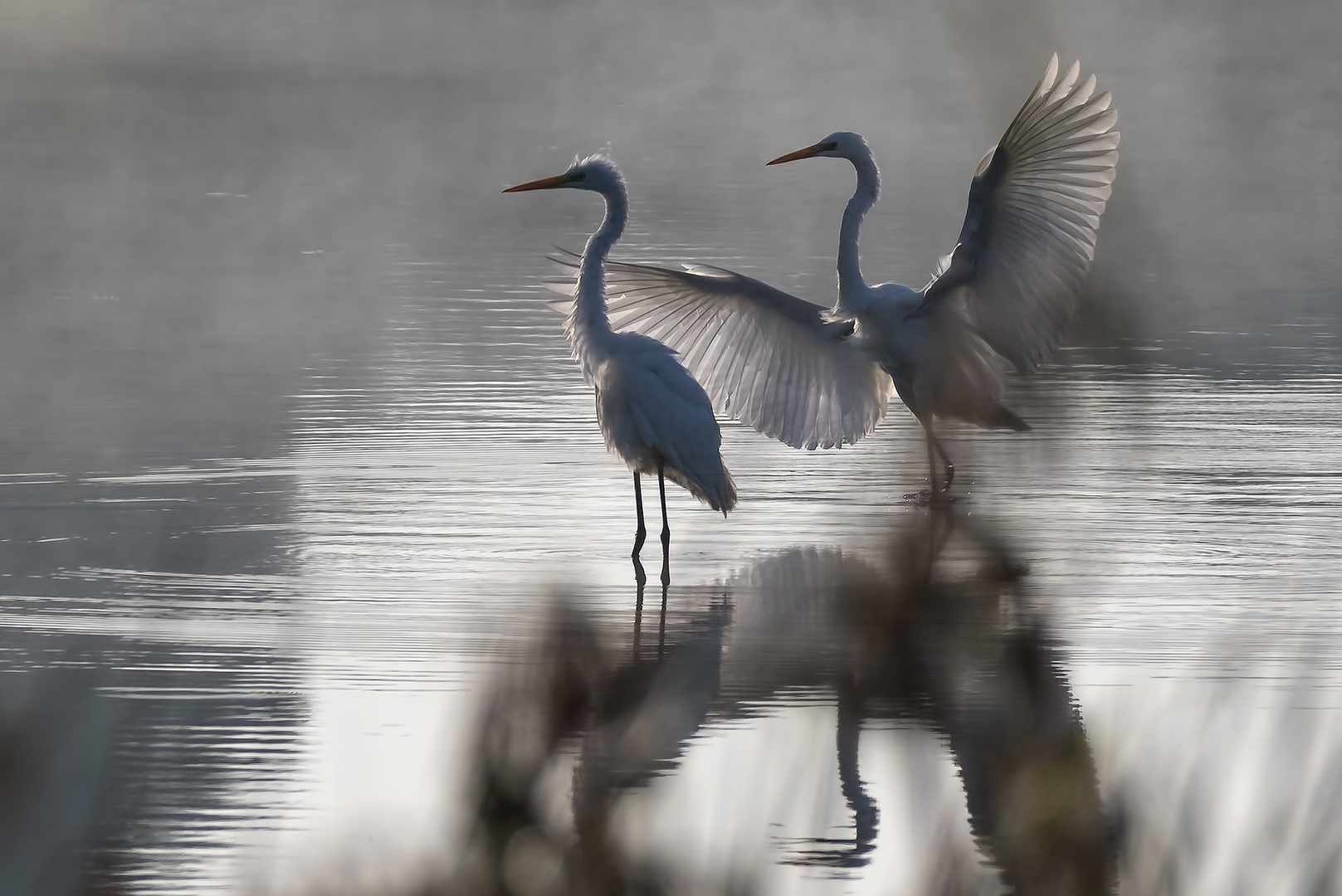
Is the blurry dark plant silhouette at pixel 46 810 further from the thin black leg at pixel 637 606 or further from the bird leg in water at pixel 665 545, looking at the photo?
the bird leg in water at pixel 665 545

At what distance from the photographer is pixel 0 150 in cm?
2361

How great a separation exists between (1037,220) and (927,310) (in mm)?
701

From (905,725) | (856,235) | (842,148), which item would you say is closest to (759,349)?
(856,235)

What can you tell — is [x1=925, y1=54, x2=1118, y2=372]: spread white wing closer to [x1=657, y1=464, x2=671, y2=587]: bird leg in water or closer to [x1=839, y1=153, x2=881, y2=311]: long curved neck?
[x1=839, y1=153, x2=881, y2=311]: long curved neck

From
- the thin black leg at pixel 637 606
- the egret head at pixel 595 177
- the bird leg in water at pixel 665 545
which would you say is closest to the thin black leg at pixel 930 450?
the bird leg in water at pixel 665 545

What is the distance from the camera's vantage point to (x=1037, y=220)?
8.48 meters

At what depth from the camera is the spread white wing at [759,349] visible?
30.6ft

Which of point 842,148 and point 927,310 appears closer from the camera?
point 927,310

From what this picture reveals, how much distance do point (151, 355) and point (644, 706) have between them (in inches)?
269

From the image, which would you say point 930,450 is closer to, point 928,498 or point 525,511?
point 928,498

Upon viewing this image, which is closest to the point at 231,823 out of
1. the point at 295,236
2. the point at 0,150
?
the point at 295,236

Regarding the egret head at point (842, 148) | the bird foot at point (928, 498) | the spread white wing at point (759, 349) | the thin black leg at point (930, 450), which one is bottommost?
the bird foot at point (928, 498)

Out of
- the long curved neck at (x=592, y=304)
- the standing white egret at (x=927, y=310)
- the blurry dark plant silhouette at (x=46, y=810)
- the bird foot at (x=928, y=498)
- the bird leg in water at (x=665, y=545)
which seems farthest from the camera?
the bird foot at (x=928, y=498)

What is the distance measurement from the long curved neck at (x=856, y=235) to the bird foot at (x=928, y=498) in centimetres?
90
